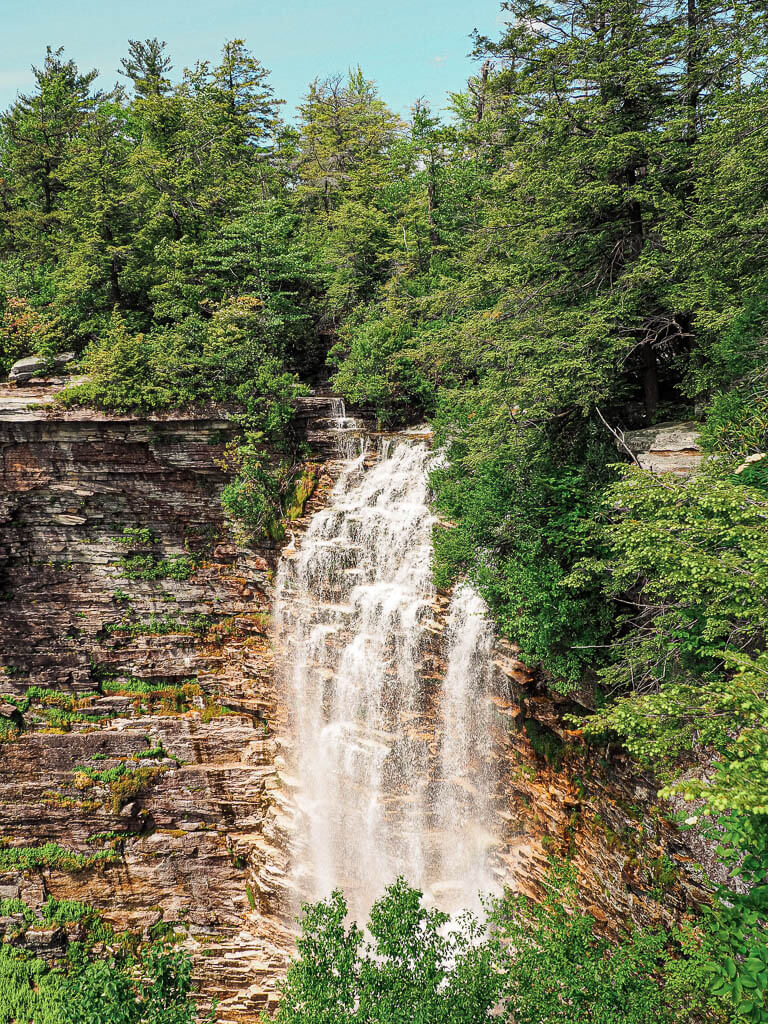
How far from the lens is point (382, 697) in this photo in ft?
51.0

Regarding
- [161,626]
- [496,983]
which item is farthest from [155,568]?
[496,983]

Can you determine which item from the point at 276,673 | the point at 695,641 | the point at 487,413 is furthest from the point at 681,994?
the point at 276,673

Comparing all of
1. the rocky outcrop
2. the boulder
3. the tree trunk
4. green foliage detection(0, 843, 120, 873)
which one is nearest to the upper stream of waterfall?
the rocky outcrop

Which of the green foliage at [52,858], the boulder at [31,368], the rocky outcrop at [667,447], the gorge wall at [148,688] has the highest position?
the boulder at [31,368]

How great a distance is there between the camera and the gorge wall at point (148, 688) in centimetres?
1819

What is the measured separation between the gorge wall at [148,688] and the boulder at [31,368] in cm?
53

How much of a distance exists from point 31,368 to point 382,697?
16.5 metres

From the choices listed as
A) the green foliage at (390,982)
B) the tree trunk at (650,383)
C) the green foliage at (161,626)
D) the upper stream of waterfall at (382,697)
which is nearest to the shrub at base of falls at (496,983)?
the green foliage at (390,982)

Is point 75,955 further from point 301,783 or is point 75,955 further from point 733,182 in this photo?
point 733,182

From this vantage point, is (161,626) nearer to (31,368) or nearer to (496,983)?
(31,368)

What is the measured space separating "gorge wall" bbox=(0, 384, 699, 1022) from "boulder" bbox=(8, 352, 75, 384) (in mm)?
533

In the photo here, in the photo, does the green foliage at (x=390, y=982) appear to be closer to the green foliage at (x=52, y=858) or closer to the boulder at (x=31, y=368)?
the green foliage at (x=52, y=858)

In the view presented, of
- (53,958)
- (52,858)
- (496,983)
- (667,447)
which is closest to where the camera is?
(496,983)

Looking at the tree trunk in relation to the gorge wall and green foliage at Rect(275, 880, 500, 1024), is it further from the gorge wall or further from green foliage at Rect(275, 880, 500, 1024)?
green foliage at Rect(275, 880, 500, 1024)
